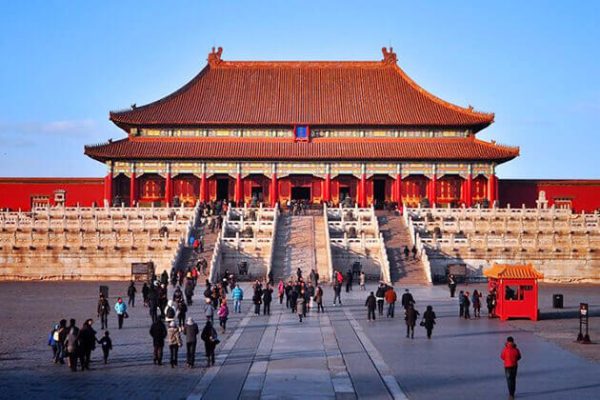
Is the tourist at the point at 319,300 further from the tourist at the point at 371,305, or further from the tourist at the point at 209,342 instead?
the tourist at the point at 209,342

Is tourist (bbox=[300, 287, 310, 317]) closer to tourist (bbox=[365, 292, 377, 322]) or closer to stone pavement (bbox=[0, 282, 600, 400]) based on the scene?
stone pavement (bbox=[0, 282, 600, 400])

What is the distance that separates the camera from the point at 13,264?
45.6 m

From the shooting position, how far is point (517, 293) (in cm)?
2795

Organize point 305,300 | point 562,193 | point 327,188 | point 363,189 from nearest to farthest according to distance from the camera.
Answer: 1. point 305,300
2. point 363,189
3. point 327,188
4. point 562,193

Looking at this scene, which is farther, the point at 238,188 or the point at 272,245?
the point at 238,188

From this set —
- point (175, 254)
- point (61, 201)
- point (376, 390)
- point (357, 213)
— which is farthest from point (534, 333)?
point (61, 201)

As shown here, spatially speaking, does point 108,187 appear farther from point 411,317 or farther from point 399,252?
point 411,317

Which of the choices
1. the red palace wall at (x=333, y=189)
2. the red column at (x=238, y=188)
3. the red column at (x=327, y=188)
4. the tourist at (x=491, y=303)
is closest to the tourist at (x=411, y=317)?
the tourist at (x=491, y=303)

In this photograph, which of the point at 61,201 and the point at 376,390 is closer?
the point at 376,390

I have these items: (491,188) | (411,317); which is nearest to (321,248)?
(411,317)

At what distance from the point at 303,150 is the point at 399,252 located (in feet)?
78.7

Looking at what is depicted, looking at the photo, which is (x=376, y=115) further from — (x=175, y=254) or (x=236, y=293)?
(x=236, y=293)

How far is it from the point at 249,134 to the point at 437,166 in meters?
14.8

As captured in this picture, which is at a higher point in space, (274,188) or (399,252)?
(274,188)
